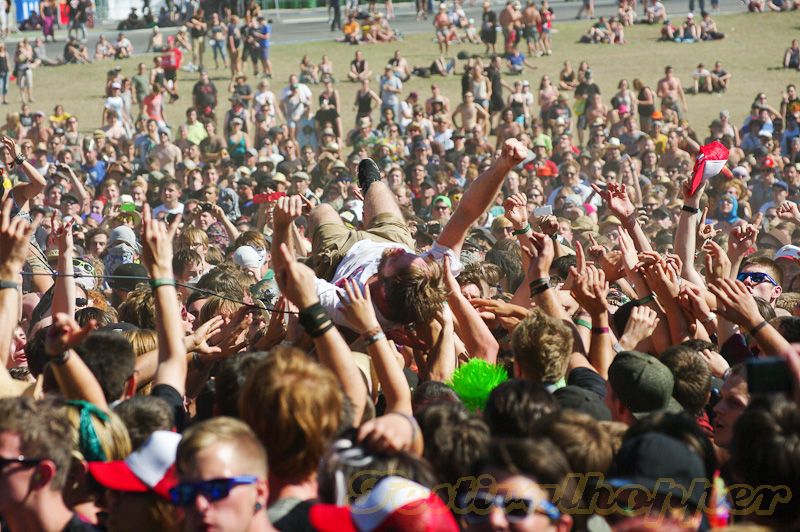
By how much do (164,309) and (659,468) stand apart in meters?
1.91

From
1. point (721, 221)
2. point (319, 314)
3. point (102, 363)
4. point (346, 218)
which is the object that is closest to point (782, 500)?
point (319, 314)

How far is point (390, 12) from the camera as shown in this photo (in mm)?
40844

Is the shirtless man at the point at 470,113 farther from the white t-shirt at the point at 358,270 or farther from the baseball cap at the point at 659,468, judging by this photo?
the baseball cap at the point at 659,468

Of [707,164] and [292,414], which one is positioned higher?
[707,164]

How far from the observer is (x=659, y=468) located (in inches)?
129

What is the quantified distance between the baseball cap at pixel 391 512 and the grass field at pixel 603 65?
2504 centimetres

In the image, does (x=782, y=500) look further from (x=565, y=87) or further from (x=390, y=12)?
(x=390, y=12)

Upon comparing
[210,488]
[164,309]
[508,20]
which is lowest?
[508,20]

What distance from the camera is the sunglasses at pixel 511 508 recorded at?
117 inches

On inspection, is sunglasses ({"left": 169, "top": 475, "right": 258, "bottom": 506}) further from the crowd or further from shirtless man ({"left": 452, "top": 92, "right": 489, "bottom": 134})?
shirtless man ({"left": 452, "top": 92, "right": 489, "bottom": 134})

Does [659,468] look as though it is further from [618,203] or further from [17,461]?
[618,203]

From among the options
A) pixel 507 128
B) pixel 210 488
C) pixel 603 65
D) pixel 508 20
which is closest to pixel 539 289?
pixel 210 488

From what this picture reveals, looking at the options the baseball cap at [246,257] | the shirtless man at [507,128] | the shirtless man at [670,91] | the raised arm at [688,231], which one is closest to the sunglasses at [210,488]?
the raised arm at [688,231]

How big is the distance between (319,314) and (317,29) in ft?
122
